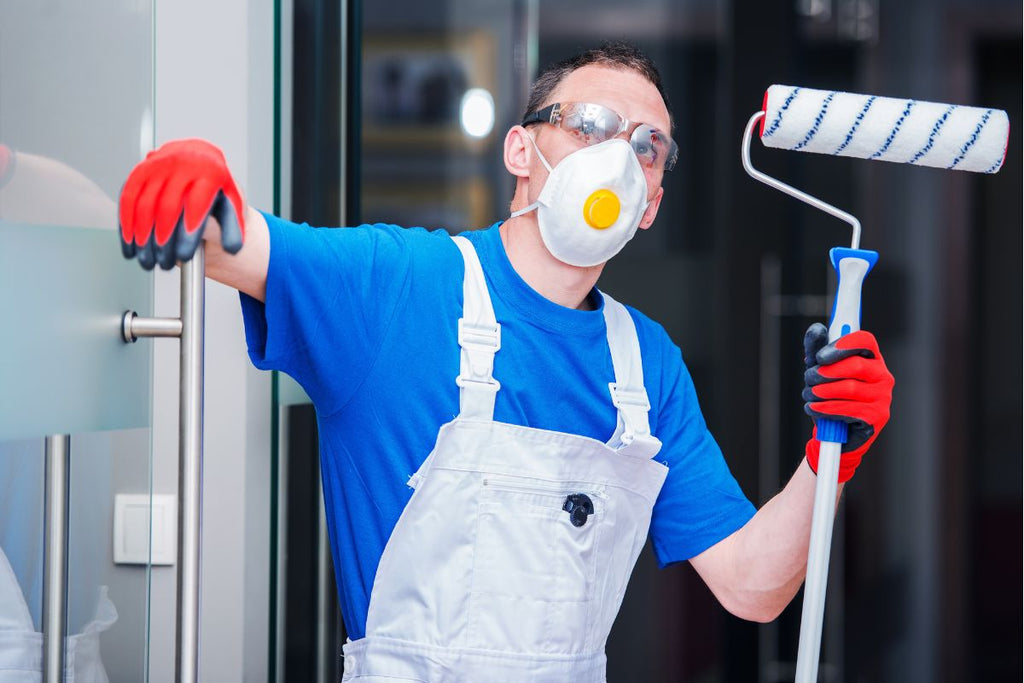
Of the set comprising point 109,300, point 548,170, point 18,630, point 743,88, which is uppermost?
point 743,88

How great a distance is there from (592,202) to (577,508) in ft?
1.12

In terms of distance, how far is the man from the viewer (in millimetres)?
1115

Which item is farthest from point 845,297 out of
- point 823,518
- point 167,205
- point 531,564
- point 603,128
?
point 167,205

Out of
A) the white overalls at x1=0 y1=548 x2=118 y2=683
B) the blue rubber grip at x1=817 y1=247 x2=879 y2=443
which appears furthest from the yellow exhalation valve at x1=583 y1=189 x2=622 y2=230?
the white overalls at x1=0 y1=548 x2=118 y2=683

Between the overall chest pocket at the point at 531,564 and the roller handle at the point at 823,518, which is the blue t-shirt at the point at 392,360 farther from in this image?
the roller handle at the point at 823,518

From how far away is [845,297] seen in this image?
1.06m

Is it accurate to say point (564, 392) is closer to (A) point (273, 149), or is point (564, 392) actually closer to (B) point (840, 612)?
(A) point (273, 149)

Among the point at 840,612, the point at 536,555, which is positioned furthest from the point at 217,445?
the point at 840,612

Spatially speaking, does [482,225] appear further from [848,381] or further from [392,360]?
[848,381]

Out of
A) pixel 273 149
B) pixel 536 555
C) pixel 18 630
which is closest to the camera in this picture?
pixel 18 630

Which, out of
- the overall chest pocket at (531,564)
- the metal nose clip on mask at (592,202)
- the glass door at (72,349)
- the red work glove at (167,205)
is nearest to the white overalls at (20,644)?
the glass door at (72,349)

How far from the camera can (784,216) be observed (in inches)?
93.4

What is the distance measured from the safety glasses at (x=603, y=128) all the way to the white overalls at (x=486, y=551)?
7.4 inches

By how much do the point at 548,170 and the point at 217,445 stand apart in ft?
1.94
